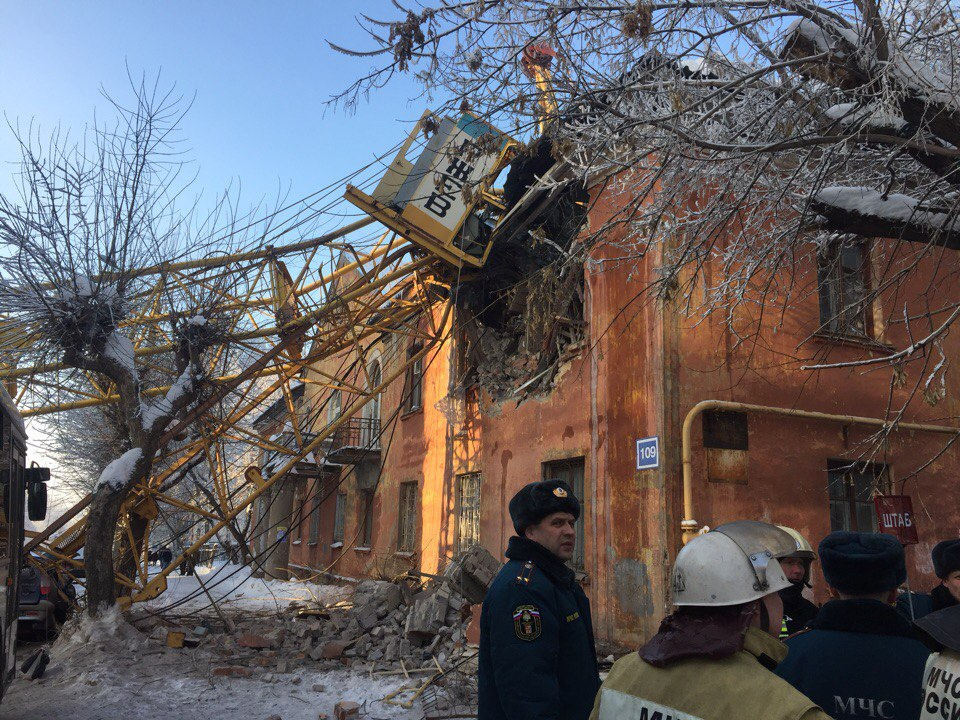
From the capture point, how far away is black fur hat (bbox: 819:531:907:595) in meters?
2.30

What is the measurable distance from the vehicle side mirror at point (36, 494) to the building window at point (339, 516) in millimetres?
11152

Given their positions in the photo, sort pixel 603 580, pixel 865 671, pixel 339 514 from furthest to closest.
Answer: pixel 339 514
pixel 603 580
pixel 865 671

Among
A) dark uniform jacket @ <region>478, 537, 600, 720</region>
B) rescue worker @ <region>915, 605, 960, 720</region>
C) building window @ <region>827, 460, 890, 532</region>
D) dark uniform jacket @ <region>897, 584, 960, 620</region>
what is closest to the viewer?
rescue worker @ <region>915, 605, 960, 720</region>

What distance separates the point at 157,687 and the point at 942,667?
26.7 feet

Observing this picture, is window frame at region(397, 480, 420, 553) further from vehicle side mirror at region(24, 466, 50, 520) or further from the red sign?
the red sign

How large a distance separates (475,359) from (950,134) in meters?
8.54

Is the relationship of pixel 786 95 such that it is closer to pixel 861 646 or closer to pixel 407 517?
pixel 861 646

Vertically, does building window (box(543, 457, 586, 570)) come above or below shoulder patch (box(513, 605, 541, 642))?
above

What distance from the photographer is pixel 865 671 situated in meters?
2.18

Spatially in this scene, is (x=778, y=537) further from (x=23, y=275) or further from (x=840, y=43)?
(x=23, y=275)

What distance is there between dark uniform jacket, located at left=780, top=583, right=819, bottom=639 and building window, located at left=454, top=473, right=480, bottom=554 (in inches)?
327

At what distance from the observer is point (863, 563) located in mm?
2305

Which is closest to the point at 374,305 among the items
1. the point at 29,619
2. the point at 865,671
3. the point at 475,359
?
the point at 475,359

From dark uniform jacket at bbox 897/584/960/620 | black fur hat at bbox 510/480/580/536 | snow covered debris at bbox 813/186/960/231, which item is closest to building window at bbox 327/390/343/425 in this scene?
snow covered debris at bbox 813/186/960/231
